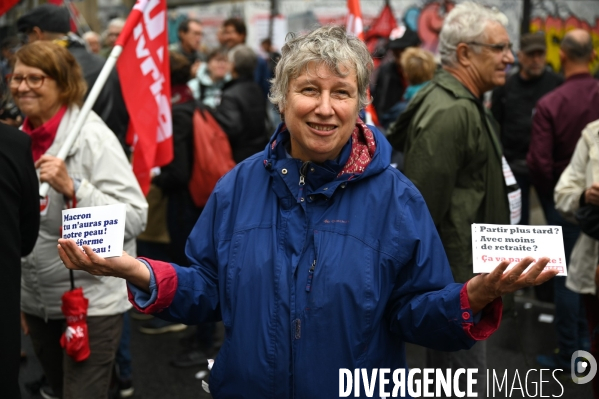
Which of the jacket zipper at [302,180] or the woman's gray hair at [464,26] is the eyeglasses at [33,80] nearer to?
the jacket zipper at [302,180]

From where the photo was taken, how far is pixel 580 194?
396cm

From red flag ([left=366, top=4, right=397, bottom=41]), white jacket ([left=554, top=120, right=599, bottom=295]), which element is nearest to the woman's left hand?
white jacket ([left=554, top=120, right=599, bottom=295])

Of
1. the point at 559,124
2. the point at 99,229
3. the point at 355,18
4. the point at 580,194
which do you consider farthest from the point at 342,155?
the point at 559,124

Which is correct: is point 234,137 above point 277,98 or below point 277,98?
above

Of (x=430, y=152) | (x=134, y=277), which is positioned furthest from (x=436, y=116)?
Result: (x=134, y=277)

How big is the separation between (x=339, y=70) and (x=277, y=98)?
0.27 m

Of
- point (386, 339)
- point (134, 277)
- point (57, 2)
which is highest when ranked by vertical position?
point (57, 2)

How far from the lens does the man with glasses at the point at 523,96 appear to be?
6.65 m

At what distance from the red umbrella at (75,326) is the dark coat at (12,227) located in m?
0.52

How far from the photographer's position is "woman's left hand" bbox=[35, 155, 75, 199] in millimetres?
3240

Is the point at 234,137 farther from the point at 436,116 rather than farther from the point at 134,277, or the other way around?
the point at 134,277

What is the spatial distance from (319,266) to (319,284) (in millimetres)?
56

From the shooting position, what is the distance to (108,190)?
3.46 meters

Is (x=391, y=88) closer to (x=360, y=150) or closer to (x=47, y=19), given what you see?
(x=47, y=19)
